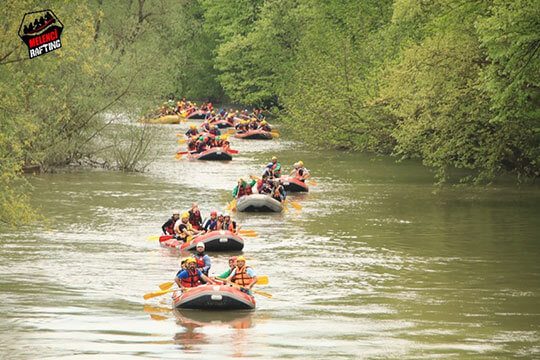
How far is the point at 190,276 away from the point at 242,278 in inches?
42.6

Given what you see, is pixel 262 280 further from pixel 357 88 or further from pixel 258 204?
pixel 357 88

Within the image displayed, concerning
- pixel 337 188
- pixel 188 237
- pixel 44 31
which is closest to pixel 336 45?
pixel 337 188

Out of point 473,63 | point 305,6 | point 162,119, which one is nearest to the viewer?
point 473,63

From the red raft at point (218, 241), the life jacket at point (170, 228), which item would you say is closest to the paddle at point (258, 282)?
the red raft at point (218, 241)

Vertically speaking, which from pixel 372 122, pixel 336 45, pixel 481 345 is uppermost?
pixel 336 45

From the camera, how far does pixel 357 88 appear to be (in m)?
55.1

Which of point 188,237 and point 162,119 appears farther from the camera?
point 162,119

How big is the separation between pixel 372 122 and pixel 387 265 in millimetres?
23760

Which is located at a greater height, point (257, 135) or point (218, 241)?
point (257, 135)

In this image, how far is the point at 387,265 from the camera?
29812mm

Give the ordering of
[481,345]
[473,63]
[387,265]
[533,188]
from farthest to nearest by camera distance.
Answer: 1. [533,188]
2. [473,63]
3. [387,265]
4. [481,345]

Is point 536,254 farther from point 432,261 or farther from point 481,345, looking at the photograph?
point 481,345

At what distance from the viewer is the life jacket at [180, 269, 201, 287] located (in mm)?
25312

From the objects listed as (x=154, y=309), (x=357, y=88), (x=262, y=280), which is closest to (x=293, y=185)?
(x=357, y=88)
